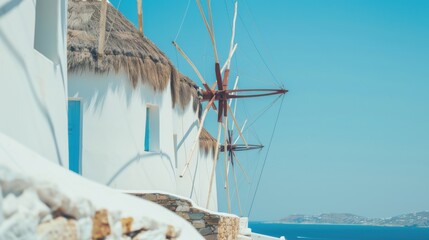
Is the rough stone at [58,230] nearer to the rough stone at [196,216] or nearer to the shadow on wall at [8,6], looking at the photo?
the shadow on wall at [8,6]

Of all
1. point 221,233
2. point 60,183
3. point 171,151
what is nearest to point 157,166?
point 171,151

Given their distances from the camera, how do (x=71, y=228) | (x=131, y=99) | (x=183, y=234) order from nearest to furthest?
(x=71, y=228) < (x=183, y=234) < (x=131, y=99)

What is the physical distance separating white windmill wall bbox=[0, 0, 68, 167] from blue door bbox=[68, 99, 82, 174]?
4.01 m

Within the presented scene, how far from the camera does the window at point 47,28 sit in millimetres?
7047

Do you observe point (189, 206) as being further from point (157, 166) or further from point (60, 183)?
point (60, 183)

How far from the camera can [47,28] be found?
7.05 metres

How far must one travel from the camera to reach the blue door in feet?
37.1

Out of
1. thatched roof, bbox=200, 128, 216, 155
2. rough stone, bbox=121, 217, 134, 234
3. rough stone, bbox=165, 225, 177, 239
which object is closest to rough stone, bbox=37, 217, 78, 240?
rough stone, bbox=121, 217, 134, 234

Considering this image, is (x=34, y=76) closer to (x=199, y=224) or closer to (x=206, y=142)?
(x=199, y=224)

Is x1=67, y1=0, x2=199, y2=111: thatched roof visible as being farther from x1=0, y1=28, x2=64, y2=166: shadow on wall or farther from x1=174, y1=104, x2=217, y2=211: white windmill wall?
x1=0, y1=28, x2=64, y2=166: shadow on wall

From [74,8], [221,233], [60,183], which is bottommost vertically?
[221,233]

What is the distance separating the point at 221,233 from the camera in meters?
11.9

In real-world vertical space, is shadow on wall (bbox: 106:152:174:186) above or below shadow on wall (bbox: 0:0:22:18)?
below

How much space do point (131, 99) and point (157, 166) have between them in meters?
1.45
